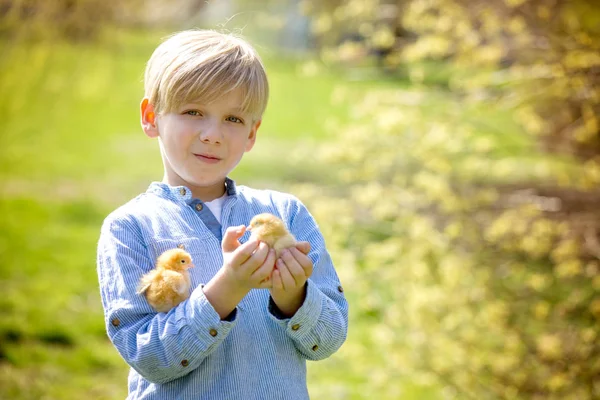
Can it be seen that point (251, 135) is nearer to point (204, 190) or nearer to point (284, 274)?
point (204, 190)

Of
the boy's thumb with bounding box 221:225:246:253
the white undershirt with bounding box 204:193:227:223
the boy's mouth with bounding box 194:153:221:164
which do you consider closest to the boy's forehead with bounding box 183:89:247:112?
the boy's mouth with bounding box 194:153:221:164

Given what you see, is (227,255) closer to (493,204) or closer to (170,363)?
(170,363)

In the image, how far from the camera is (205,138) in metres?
1.81

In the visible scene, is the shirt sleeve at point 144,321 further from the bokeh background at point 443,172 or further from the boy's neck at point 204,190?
the bokeh background at point 443,172

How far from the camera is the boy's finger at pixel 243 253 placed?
159 centimetres

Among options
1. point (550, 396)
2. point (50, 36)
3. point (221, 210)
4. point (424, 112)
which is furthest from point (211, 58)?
point (550, 396)

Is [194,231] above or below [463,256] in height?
above

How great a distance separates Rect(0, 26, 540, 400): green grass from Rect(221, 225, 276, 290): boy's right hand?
8.35 ft

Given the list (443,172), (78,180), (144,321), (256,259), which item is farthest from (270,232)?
(78,180)

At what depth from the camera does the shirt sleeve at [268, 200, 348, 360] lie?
5.70 feet

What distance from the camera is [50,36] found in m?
3.75

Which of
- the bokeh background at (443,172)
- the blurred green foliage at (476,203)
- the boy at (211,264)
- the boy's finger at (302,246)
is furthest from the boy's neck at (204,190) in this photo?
the blurred green foliage at (476,203)

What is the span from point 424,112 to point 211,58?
266 centimetres

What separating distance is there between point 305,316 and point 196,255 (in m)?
0.27
